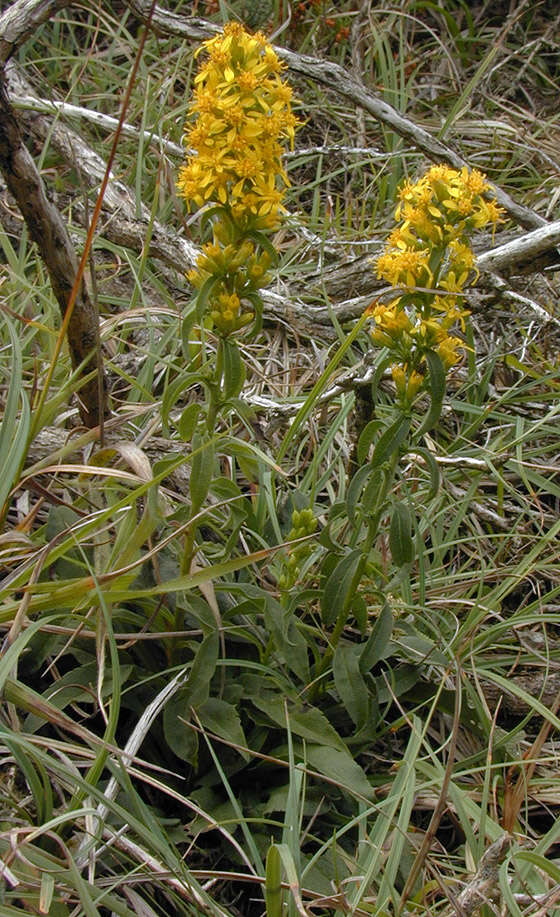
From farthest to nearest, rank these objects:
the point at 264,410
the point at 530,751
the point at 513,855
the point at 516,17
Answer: the point at 516,17
the point at 264,410
the point at 530,751
the point at 513,855

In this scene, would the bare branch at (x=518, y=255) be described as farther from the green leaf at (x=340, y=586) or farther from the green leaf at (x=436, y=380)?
the green leaf at (x=340, y=586)

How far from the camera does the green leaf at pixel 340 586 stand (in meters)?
1.84

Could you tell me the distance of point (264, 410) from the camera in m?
2.64

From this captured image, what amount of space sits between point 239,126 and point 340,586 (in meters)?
0.90

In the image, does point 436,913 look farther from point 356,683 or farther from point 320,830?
point 356,683

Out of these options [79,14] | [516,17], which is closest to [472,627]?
[516,17]

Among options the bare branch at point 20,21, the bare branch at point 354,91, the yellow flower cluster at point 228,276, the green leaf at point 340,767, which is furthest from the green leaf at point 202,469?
the bare branch at point 354,91

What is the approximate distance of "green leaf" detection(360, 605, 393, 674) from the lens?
6.18ft

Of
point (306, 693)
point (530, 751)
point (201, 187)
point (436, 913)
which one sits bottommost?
point (530, 751)

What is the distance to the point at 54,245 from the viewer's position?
2061 millimetres

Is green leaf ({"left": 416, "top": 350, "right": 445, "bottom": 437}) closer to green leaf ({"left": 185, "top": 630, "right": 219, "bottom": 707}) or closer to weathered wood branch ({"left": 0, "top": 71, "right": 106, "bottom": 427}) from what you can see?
green leaf ({"left": 185, "top": 630, "right": 219, "bottom": 707})

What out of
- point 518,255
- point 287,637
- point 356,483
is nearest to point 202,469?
point 356,483

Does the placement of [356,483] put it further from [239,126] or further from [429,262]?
[239,126]

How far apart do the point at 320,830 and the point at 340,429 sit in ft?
4.05
